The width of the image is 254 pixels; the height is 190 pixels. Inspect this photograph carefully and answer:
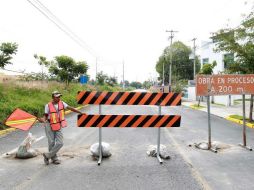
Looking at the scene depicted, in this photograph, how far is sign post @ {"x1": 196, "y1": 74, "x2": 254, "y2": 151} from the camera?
940 cm

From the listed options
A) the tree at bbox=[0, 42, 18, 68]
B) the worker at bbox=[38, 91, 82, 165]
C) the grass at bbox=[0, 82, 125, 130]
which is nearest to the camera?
the worker at bbox=[38, 91, 82, 165]

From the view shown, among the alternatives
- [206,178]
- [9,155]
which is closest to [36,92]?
[9,155]

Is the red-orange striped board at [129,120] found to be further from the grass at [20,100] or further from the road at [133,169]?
the grass at [20,100]

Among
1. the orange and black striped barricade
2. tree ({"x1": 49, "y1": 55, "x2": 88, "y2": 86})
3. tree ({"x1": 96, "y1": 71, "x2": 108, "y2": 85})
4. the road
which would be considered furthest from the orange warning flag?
tree ({"x1": 96, "y1": 71, "x2": 108, "y2": 85})

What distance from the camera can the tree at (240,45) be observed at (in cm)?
1511

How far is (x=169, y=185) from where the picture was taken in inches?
227

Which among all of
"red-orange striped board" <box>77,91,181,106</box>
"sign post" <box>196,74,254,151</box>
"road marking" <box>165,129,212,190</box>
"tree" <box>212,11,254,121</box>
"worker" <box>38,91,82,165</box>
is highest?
"tree" <box>212,11,254,121</box>

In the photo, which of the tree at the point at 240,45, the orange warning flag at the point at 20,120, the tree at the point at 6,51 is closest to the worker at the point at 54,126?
the orange warning flag at the point at 20,120

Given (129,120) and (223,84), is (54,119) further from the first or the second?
(223,84)

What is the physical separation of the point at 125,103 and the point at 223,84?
3.32 m

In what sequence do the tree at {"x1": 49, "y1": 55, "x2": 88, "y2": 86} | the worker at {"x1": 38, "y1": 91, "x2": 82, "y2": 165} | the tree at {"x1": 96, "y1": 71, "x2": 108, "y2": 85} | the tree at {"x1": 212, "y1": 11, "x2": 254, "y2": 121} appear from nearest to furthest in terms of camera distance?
1. the worker at {"x1": 38, "y1": 91, "x2": 82, "y2": 165}
2. the tree at {"x1": 212, "y1": 11, "x2": 254, "y2": 121}
3. the tree at {"x1": 49, "y1": 55, "x2": 88, "y2": 86}
4. the tree at {"x1": 96, "y1": 71, "x2": 108, "y2": 85}

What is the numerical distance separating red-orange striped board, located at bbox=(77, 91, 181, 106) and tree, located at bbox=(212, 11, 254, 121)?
8.22 m

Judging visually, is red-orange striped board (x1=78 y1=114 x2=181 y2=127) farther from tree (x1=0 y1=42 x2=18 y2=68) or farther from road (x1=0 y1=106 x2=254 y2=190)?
tree (x1=0 y1=42 x2=18 y2=68)

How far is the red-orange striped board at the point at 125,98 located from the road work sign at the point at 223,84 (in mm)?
1627
